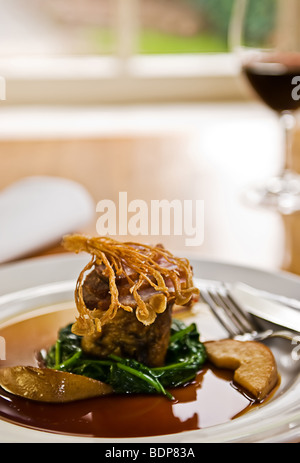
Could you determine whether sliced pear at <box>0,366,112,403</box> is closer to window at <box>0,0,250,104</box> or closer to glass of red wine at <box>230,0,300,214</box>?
glass of red wine at <box>230,0,300,214</box>

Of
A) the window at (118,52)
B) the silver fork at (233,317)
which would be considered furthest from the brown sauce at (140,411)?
the window at (118,52)

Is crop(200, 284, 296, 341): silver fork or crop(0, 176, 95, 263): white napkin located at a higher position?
crop(0, 176, 95, 263): white napkin

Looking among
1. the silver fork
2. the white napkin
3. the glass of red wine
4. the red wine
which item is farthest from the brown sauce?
the red wine

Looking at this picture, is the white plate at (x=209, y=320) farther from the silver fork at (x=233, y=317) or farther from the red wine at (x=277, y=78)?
the red wine at (x=277, y=78)

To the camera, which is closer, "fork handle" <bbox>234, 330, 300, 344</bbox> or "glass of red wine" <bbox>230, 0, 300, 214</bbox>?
"fork handle" <bbox>234, 330, 300, 344</bbox>

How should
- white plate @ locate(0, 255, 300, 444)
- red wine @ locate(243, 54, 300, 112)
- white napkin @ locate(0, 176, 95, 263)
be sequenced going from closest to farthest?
white plate @ locate(0, 255, 300, 444)
white napkin @ locate(0, 176, 95, 263)
red wine @ locate(243, 54, 300, 112)

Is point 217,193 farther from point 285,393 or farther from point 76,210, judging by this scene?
point 285,393

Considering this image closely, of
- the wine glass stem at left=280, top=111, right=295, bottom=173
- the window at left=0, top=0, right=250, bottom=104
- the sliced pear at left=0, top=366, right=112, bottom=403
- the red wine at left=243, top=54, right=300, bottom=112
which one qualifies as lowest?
the sliced pear at left=0, top=366, right=112, bottom=403

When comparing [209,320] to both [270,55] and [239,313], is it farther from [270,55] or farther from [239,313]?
[270,55]
